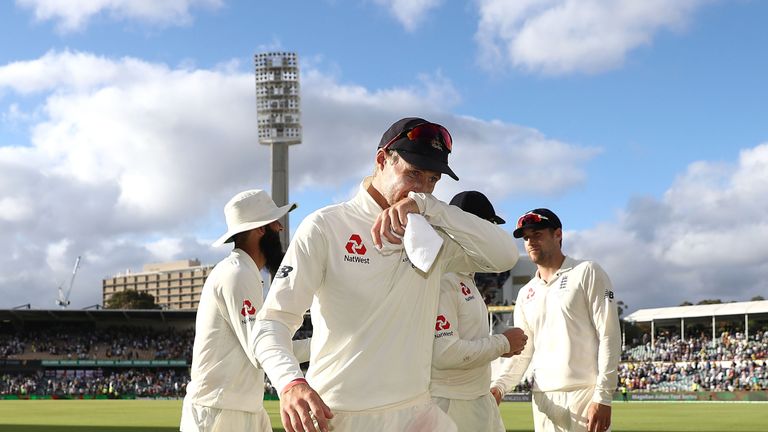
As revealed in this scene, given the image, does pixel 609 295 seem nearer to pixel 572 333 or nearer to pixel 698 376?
pixel 572 333

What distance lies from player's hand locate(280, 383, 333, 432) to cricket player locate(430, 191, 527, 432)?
78.7 inches

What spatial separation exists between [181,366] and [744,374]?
38468 millimetres

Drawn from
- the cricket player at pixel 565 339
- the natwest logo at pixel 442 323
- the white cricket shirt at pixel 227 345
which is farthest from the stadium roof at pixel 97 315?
the natwest logo at pixel 442 323

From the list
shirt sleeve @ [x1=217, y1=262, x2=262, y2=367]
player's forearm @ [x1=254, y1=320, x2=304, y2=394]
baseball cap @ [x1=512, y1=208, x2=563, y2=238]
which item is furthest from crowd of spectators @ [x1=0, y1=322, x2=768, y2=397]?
player's forearm @ [x1=254, y1=320, x2=304, y2=394]

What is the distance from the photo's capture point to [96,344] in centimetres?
6488

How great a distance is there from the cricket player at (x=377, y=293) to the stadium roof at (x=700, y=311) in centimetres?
6615

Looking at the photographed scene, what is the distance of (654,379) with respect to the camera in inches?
1826

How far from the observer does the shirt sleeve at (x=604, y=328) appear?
6.09m

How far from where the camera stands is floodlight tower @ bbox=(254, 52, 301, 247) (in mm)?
79688

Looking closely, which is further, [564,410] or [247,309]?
[564,410]

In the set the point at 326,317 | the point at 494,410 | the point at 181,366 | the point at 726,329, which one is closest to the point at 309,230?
the point at 326,317

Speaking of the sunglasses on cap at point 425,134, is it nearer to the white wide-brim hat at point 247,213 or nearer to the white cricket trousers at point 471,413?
the white wide-brim hat at point 247,213

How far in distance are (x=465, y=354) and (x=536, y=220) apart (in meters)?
1.89

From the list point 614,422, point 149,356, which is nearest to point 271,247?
point 614,422
